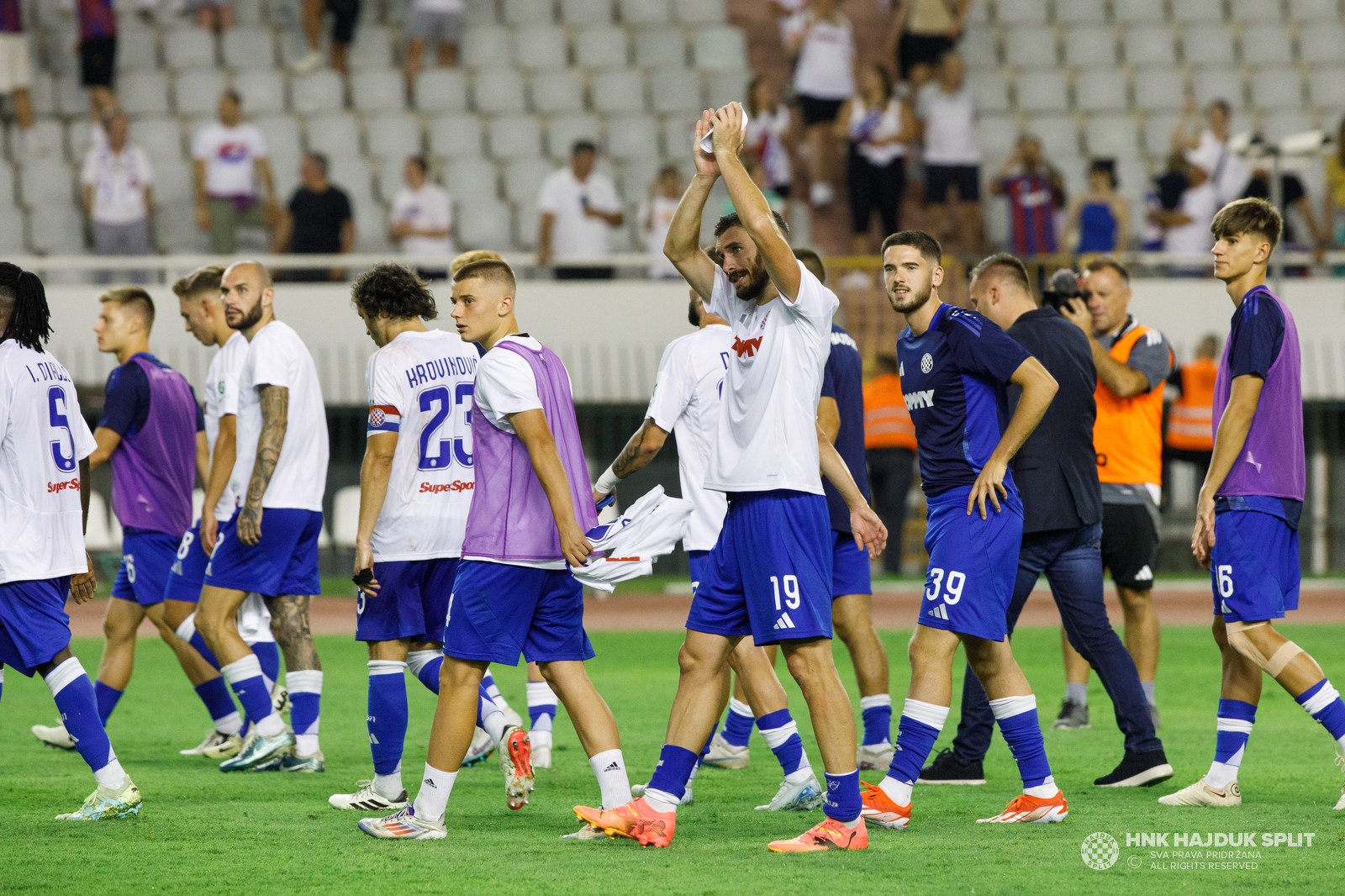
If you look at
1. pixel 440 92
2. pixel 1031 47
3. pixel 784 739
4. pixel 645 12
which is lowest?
pixel 784 739

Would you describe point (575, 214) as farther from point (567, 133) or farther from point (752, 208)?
point (752, 208)

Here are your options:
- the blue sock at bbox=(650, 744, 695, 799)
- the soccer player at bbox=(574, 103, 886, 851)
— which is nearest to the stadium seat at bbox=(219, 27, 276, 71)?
the soccer player at bbox=(574, 103, 886, 851)

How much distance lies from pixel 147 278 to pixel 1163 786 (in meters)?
14.1

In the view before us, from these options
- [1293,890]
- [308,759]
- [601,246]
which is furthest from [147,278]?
[1293,890]

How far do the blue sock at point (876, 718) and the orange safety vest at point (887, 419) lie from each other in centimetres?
858

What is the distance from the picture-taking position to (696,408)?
21.6 feet

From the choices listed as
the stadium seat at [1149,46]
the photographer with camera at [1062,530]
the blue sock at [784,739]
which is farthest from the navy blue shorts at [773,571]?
the stadium seat at [1149,46]

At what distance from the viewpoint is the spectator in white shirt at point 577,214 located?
17.7 meters

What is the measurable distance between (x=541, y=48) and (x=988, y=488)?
1684cm

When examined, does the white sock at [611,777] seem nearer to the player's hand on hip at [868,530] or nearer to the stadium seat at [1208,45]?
the player's hand on hip at [868,530]

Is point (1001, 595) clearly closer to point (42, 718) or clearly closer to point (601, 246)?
point (42, 718)

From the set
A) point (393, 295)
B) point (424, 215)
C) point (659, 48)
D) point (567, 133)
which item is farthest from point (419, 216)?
point (393, 295)

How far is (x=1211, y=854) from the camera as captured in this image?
5223mm

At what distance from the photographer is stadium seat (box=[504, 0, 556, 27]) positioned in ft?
71.0
